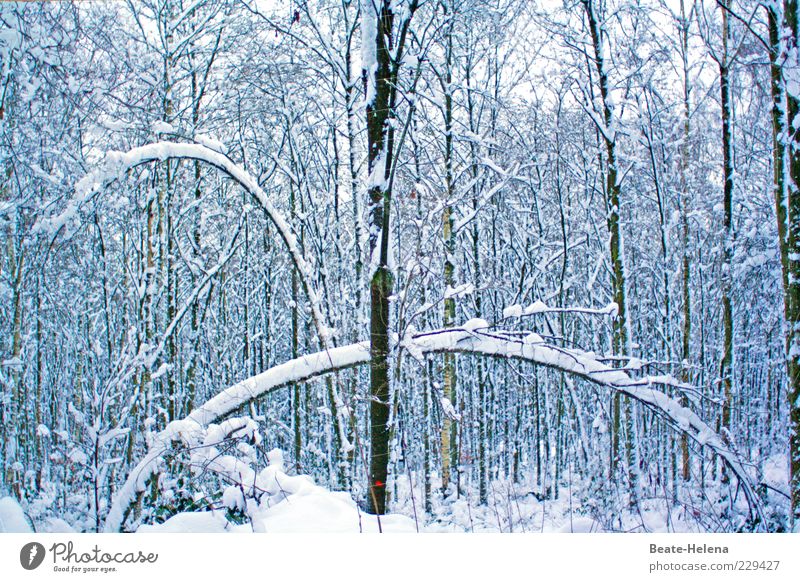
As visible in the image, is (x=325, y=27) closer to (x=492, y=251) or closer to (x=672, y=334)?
(x=492, y=251)

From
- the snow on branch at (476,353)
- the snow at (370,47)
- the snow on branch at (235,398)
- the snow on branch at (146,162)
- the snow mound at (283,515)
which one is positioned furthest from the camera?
the snow at (370,47)

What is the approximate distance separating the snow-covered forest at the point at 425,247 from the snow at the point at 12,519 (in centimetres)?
4

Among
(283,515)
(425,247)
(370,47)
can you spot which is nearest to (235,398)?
(283,515)

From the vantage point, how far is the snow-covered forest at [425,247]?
8.93 feet

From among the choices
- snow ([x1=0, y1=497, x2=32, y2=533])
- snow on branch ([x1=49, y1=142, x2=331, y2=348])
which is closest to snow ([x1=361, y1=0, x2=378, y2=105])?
snow on branch ([x1=49, y1=142, x2=331, y2=348])

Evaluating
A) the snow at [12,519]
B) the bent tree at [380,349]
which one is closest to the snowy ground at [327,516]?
the snow at [12,519]

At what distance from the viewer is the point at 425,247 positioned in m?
4.12

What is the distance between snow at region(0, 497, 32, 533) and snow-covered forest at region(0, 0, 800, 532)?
1.7 inches

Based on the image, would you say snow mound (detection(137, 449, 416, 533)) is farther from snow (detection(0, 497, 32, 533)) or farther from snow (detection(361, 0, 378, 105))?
snow (detection(361, 0, 378, 105))

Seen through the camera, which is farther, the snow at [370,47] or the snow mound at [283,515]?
the snow at [370,47]

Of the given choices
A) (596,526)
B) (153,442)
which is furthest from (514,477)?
(153,442)

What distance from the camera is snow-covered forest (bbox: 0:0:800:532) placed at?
8.93ft

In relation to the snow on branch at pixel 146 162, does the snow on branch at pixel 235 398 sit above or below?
below

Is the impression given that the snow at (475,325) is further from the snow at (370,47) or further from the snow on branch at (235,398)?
the snow at (370,47)
